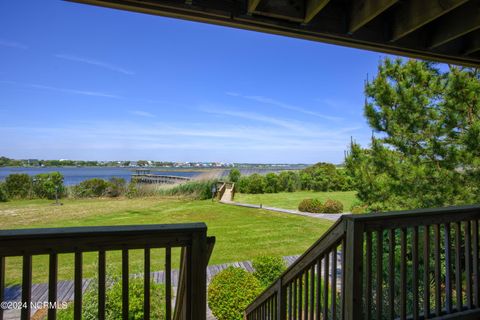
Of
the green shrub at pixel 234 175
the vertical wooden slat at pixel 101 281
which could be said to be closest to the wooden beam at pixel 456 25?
the vertical wooden slat at pixel 101 281

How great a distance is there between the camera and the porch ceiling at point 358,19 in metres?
1.56

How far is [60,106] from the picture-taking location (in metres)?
12.9

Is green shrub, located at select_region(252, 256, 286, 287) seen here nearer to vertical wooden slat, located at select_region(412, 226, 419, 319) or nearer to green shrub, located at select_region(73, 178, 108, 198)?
vertical wooden slat, located at select_region(412, 226, 419, 319)

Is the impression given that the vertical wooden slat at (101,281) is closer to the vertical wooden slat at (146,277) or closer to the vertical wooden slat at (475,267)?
the vertical wooden slat at (146,277)

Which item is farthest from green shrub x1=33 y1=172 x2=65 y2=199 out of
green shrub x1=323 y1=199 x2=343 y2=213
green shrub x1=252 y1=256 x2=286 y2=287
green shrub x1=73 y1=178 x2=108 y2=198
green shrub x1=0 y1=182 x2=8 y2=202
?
green shrub x1=323 y1=199 x2=343 y2=213

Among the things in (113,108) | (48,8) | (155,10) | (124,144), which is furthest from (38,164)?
(155,10)

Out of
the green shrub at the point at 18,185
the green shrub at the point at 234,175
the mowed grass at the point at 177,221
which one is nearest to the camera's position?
the mowed grass at the point at 177,221

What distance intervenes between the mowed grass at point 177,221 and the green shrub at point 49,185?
910 mm

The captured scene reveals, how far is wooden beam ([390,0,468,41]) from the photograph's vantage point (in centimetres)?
157

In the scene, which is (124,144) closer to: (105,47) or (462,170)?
(105,47)

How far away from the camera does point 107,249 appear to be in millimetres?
1089

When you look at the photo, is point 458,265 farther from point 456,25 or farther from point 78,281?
point 78,281

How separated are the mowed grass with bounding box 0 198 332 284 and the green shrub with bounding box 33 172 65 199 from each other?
91 cm

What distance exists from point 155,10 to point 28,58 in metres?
8.19
